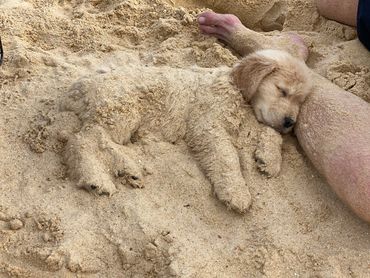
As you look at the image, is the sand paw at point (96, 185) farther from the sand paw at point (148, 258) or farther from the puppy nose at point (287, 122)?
the puppy nose at point (287, 122)

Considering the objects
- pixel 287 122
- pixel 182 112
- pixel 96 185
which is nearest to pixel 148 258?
pixel 96 185

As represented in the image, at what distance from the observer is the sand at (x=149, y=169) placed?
7.70 feet

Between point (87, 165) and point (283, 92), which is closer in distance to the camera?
point (87, 165)

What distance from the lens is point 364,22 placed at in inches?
124

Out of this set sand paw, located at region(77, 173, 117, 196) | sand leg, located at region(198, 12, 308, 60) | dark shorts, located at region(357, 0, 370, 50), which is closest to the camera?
sand paw, located at region(77, 173, 117, 196)

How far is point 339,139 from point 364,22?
2.54 feet

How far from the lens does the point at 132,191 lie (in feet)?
8.41

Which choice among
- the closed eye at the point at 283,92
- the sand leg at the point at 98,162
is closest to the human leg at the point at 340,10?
the closed eye at the point at 283,92

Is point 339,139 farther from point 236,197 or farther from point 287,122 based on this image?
point 236,197

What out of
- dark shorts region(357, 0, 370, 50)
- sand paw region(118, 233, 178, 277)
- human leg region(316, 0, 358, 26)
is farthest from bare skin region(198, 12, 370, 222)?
sand paw region(118, 233, 178, 277)

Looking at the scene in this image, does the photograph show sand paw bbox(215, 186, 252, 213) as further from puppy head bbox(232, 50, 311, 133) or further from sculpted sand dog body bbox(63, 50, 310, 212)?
puppy head bbox(232, 50, 311, 133)

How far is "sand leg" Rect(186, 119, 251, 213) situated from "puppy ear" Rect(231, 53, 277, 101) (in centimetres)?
25

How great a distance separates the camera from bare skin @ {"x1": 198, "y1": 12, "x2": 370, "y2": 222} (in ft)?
8.36

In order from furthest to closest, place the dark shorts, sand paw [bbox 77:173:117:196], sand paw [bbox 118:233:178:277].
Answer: the dark shorts → sand paw [bbox 77:173:117:196] → sand paw [bbox 118:233:178:277]
